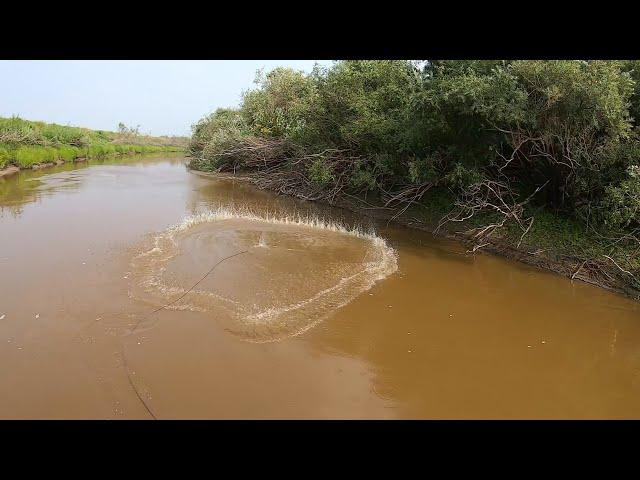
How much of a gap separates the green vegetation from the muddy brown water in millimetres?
1258

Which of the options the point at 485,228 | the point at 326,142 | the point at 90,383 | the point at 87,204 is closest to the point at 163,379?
the point at 90,383

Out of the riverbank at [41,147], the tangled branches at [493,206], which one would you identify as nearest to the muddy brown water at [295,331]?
the tangled branches at [493,206]

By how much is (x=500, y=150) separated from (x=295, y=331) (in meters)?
7.04

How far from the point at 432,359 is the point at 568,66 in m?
5.55

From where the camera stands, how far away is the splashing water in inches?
224

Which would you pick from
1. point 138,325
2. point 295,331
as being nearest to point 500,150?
point 295,331

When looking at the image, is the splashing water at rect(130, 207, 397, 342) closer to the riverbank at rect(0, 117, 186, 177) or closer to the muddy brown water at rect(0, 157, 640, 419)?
the muddy brown water at rect(0, 157, 640, 419)

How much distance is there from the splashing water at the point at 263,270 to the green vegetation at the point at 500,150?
2508 mm

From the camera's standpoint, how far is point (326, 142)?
1480cm

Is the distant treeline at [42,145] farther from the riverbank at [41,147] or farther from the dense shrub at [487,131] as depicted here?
the dense shrub at [487,131]

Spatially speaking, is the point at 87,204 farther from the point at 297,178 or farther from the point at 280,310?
the point at 280,310

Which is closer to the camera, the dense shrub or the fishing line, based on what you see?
the fishing line

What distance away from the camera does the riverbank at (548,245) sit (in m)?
7.34

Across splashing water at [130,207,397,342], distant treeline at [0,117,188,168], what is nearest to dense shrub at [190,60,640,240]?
splashing water at [130,207,397,342]
